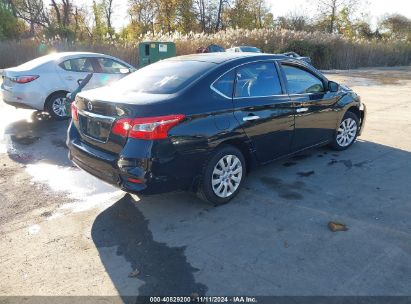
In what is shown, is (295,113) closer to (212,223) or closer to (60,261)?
(212,223)

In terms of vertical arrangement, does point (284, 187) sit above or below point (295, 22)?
below

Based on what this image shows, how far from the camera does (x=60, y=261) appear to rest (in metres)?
3.29

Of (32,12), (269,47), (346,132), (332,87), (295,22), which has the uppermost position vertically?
(32,12)

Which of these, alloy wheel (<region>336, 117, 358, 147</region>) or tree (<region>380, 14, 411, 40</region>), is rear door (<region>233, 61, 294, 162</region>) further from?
tree (<region>380, 14, 411, 40</region>)

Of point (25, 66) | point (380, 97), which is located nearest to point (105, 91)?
point (25, 66)

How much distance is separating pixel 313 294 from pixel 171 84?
2.49 meters

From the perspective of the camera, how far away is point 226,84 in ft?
13.7

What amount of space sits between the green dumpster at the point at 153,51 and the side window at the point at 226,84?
45.3ft

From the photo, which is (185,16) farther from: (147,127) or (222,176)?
(147,127)

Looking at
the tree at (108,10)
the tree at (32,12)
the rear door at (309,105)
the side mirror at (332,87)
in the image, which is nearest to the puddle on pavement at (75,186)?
the rear door at (309,105)

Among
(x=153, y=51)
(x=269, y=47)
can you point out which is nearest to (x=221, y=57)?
(x=153, y=51)

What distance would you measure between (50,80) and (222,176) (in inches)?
225

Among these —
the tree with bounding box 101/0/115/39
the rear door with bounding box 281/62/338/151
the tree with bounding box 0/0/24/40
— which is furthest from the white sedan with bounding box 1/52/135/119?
the tree with bounding box 101/0/115/39

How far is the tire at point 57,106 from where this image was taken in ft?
27.3
